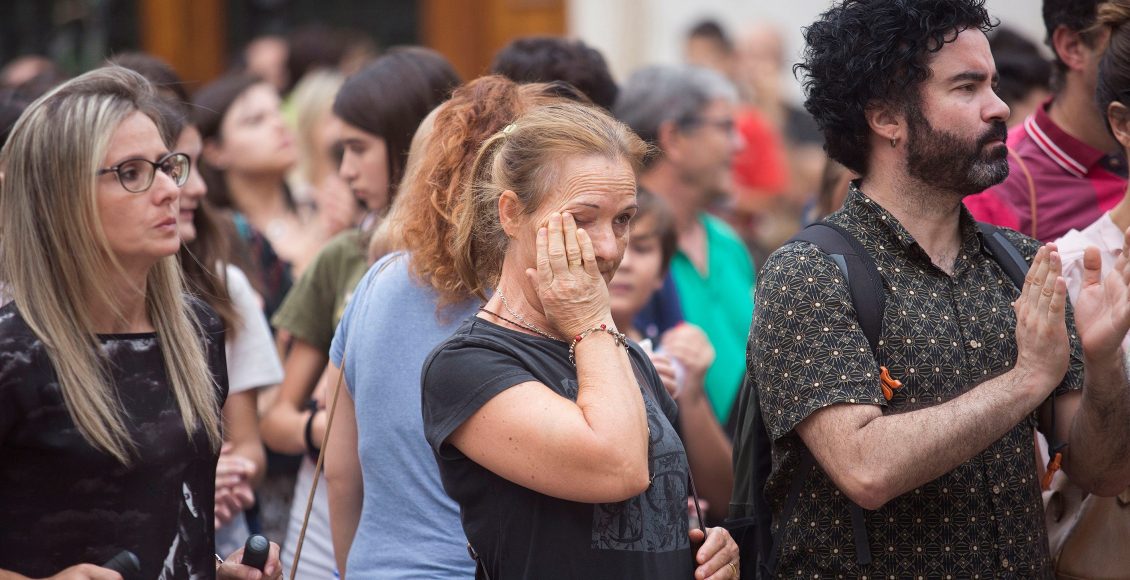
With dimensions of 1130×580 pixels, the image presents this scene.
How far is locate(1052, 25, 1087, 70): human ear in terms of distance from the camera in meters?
3.69

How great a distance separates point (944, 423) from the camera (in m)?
2.52

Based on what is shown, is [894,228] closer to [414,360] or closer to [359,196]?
[414,360]

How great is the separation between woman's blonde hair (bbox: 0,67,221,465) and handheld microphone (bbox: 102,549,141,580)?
0.19 m

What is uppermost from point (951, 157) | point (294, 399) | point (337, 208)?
point (951, 157)

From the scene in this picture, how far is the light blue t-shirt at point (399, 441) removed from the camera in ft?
9.25

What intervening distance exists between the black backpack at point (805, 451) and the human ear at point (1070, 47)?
988 mm

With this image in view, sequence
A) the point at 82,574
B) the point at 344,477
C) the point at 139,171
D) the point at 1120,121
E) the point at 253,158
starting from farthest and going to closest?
1. the point at 253,158
2. the point at 1120,121
3. the point at 344,477
4. the point at 139,171
5. the point at 82,574

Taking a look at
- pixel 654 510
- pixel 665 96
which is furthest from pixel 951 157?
pixel 665 96

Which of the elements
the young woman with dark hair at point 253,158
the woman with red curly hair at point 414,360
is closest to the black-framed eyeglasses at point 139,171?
the woman with red curly hair at point 414,360

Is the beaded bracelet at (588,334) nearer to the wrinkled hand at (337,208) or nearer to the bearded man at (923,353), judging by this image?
the bearded man at (923,353)

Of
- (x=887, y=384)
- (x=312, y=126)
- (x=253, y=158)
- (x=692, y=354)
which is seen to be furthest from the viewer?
(x=312, y=126)

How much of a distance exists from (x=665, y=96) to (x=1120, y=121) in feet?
8.26

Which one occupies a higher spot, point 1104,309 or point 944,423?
point 1104,309

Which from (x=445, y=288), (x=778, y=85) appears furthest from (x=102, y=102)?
(x=778, y=85)
